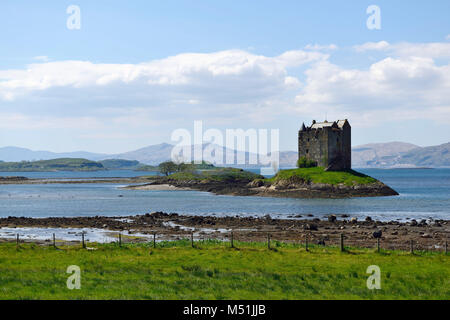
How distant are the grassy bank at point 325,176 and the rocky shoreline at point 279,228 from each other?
57.1 m

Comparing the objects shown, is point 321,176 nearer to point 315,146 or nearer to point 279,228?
point 315,146

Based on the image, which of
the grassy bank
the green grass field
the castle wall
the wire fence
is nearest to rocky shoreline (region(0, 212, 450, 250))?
the wire fence

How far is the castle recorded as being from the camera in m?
155

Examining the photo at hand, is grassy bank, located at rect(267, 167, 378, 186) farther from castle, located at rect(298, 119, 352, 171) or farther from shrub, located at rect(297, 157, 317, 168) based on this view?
shrub, located at rect(297, 157, 317, 168)

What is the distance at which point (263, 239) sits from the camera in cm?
5734

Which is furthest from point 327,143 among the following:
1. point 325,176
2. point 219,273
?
point 219,273

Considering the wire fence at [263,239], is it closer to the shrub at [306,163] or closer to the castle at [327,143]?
the castle at [327,143]

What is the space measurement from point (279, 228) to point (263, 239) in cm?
1222

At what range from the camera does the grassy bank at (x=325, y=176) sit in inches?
5573

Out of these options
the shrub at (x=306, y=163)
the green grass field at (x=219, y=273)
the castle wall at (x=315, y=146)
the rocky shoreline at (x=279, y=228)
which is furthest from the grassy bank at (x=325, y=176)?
the green grass field at (x=219, y=273)

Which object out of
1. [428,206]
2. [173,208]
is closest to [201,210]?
[173,208]

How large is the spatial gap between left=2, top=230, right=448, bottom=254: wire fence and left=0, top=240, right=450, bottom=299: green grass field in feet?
19.5
